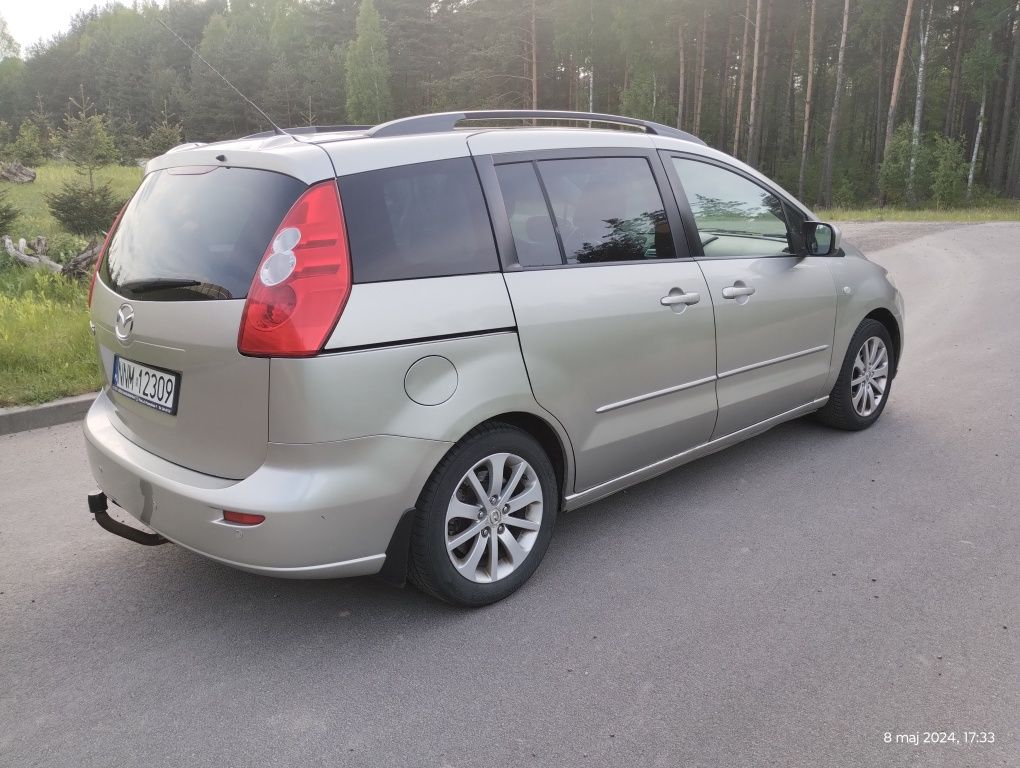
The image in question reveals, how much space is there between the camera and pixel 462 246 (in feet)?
10.1

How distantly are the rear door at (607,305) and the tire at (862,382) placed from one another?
144 cm

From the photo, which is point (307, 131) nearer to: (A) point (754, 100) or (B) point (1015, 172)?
(A) point (754, 100)

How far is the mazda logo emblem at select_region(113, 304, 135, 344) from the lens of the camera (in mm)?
3088

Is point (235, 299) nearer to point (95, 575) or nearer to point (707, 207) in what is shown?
point (95, 575)

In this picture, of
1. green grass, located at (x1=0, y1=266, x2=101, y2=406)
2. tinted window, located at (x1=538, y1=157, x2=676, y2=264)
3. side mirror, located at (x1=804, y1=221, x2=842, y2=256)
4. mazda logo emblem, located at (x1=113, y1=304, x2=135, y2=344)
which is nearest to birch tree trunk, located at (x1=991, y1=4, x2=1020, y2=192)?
side mirror, located at (x1=804, y1=221, x2=842, y2=256)

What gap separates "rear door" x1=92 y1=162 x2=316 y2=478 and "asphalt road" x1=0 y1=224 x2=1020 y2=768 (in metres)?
0.75

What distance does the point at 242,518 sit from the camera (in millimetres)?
2723

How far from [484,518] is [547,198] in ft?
4.42

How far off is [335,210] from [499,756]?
71.3 inches

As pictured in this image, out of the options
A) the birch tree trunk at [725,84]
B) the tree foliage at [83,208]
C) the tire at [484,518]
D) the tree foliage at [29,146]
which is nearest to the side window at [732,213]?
the tire at [484,518]

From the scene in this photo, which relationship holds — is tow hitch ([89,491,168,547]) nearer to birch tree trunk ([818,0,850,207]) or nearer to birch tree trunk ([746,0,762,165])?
birch tree trunk ([746,0,762,165])

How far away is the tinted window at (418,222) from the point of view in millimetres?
2805

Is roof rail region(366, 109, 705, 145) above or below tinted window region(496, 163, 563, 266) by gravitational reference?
above

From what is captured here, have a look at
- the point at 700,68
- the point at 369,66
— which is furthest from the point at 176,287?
the point at 369,66
